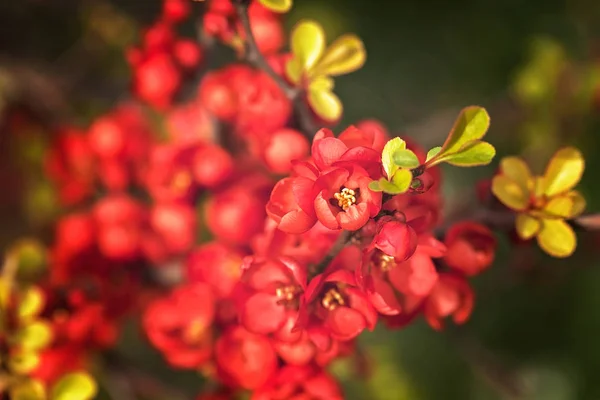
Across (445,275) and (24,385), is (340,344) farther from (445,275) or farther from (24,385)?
(24,385)

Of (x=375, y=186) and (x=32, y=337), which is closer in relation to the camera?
(x=375, y=186)

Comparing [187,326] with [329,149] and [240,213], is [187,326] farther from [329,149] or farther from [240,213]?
[329,149]

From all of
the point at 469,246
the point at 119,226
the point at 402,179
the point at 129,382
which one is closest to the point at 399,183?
the point at 402,179

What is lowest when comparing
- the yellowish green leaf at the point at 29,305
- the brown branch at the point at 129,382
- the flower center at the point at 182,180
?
the brown branch at the point at 129,382

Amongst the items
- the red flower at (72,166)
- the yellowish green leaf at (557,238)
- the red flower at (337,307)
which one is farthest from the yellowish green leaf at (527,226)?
the red flower at (72,166)

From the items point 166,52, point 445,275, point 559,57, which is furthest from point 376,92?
point 445,275

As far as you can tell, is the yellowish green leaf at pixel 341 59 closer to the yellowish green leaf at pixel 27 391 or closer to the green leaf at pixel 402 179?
the green leaf at pixel 402 179
